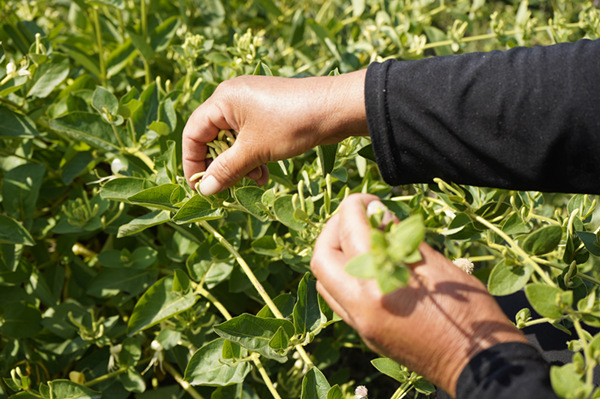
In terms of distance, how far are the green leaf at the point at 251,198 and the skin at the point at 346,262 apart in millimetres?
35

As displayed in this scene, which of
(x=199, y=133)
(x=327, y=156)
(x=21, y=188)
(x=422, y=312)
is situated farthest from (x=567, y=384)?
(x=21, y=188)

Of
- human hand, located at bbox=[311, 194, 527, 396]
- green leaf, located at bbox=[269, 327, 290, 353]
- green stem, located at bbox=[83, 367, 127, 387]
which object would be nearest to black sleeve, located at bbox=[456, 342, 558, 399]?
human hand, located at bbox=[311, 194, 527, 396]

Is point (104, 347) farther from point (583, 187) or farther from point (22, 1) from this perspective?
point (22, 1)

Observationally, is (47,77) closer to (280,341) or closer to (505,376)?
(280,341)

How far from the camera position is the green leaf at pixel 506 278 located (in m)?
0.87

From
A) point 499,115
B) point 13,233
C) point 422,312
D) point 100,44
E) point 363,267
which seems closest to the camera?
point 363,267

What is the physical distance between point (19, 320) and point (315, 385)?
0.69m

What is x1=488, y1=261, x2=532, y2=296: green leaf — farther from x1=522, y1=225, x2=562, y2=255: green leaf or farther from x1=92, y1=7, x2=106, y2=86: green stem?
x1=92, y1=7, x2=106, y2=86: green stem

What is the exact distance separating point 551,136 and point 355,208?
1.04ft

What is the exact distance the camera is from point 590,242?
87 cm

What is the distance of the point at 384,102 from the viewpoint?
0.80 meters

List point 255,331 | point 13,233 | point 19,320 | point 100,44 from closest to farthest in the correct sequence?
point 255,331, point 13,233, point 19,320, point 100,44

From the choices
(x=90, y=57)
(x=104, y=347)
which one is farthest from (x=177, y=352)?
(x=90, y=57)

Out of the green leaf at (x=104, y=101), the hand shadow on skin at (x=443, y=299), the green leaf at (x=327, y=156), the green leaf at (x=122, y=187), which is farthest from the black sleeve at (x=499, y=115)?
the green leaf at (x=104, y=101)
